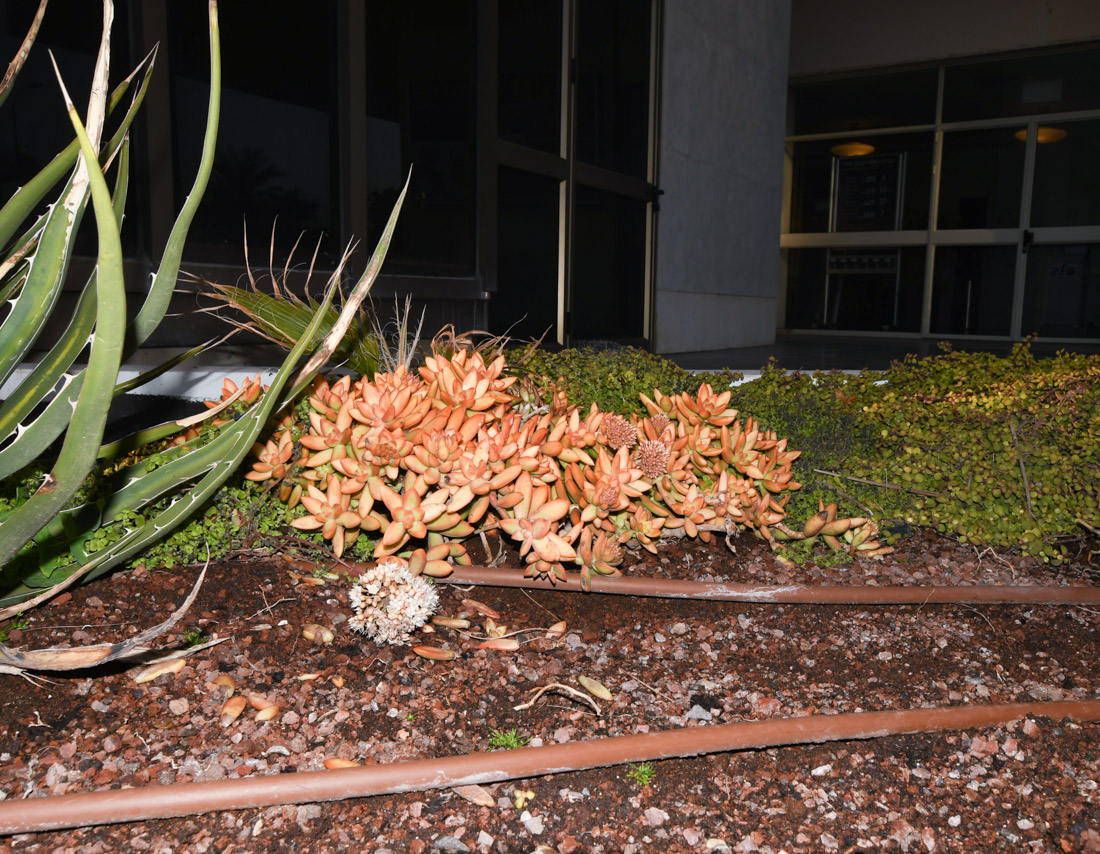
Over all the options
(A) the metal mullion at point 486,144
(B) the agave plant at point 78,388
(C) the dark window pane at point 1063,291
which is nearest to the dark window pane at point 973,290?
(C) the dark window pane at point 1063,291

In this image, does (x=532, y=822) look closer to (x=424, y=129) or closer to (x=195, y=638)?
(x=195, y=638)

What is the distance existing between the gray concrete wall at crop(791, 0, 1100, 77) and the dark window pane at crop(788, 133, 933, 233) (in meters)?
1.70

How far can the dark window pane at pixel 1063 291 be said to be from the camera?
43.7ft

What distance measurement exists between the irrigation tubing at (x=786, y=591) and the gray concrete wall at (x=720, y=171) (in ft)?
23.9

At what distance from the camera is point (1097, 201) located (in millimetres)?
13102

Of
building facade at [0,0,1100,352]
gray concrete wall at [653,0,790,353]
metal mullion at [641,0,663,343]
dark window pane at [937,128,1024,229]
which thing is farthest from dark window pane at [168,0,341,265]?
dark window pane at [937,128,1024,229]

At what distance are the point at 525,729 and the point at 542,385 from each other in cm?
182

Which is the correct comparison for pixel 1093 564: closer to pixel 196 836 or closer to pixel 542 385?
pixel 542 385

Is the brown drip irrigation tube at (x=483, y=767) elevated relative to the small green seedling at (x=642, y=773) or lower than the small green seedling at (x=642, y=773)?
elevated

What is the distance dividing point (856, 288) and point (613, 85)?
27.8ft

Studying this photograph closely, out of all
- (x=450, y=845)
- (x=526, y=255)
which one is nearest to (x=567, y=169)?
(x=526, y=255)

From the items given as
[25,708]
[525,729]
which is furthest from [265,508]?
[525,729]

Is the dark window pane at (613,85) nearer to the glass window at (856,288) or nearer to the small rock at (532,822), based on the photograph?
the small rock at (532,822)

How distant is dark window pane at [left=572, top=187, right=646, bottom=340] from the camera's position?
820 cm
